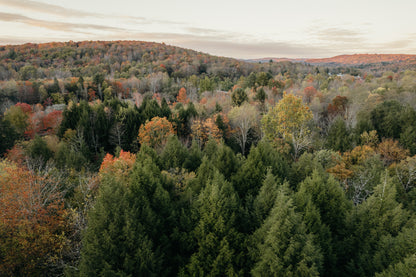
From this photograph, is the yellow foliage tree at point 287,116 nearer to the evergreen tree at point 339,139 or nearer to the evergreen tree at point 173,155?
the evergreen tree at point 339,139

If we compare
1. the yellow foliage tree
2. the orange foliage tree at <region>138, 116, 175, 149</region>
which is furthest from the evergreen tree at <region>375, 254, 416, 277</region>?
the orange foliage tree at <region>138, 116, 175, 149</region>

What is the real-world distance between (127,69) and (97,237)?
133 m

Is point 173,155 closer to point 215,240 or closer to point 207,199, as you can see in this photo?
point 207,199

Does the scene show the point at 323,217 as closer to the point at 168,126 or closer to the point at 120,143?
the point at 168,126

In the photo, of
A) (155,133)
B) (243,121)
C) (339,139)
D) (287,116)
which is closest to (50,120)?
(155,133)

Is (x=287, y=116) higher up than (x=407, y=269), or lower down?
higher up

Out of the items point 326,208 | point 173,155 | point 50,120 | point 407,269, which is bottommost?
point 326,208

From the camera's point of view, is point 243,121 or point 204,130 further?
point 204,130

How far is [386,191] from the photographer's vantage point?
69.2ft

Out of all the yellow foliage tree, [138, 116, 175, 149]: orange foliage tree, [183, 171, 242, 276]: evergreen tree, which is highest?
the yellow foliage tree

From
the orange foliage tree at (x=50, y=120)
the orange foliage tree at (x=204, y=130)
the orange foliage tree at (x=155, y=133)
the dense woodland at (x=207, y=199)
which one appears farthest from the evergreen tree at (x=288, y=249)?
the orange foliage tree at (x=50, y=120)

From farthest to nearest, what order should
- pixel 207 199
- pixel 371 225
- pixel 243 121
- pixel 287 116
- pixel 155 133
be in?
pixel 243 121 < pixel 155 133 < pixel 287 116 < pixel 371 225 < pixel 207 199

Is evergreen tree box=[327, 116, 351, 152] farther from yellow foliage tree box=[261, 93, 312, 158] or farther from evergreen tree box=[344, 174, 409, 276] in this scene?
evergreen tree box=[344, 174, 409, 276]

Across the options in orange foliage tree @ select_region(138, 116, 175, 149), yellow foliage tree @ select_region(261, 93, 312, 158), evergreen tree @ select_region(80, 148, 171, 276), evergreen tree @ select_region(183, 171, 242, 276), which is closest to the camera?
evergreen tree @ select_region(80, 148, 171, 276)
